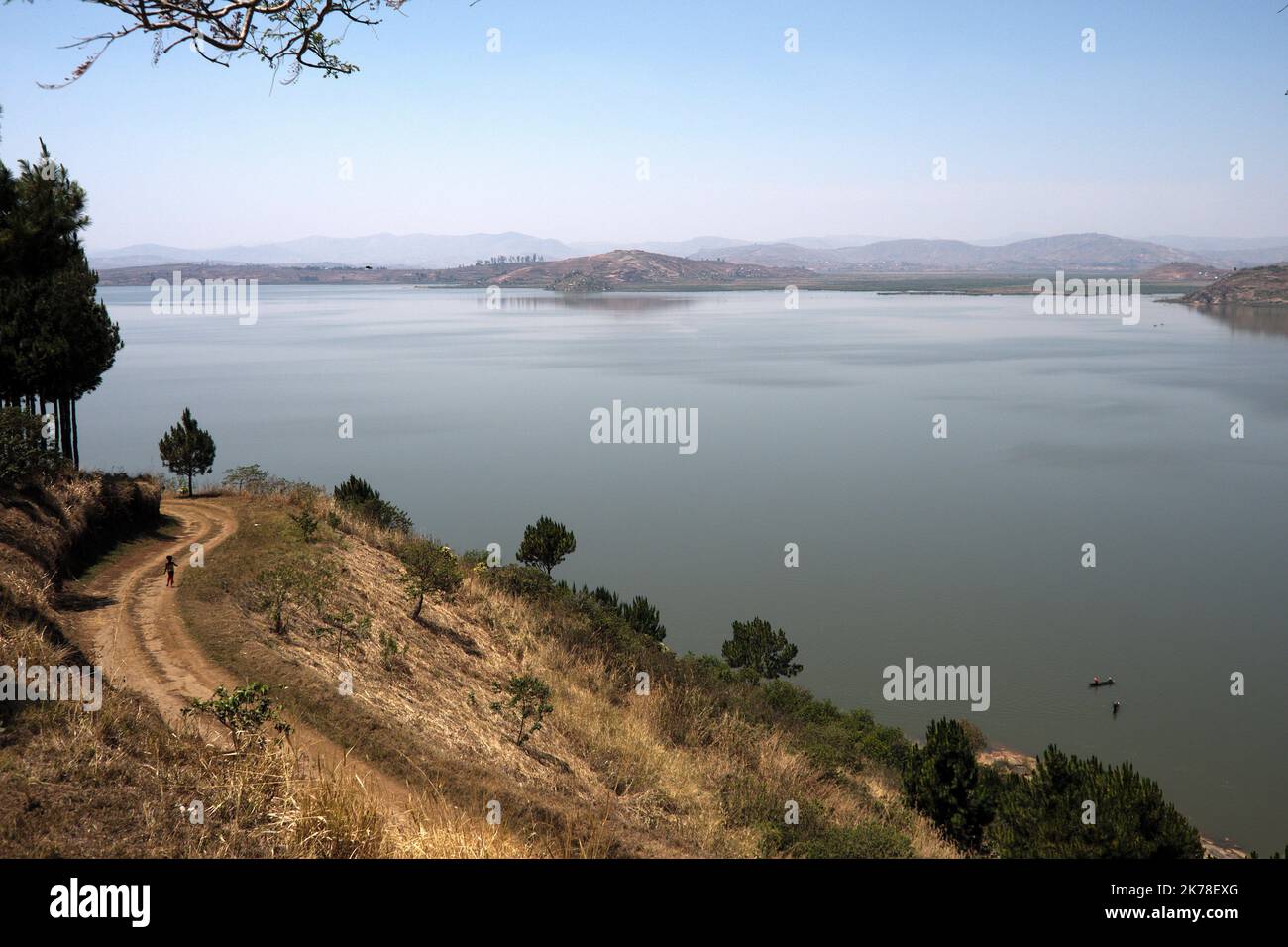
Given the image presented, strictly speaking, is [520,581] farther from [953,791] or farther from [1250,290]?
[1250,290]

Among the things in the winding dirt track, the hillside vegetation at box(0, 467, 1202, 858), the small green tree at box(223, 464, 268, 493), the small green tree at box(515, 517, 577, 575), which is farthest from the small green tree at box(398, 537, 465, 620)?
the small green tree at box(223, 464, 268, 493)

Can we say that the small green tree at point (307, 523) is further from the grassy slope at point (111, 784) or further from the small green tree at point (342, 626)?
the grassy slope at point (111, 784)

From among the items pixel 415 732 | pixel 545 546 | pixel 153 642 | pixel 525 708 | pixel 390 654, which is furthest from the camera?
pixel 545 546

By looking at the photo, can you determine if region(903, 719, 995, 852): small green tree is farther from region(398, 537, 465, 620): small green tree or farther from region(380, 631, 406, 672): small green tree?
region(398, 537, 465, 620): small green tree

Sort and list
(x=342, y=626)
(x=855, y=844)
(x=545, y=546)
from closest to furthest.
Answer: (x=855, y=844) < (x=342, y=626) < (x=545, y=546)

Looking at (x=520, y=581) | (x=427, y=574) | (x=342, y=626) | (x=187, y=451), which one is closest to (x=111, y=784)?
(x=342, y=626)
